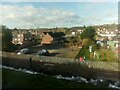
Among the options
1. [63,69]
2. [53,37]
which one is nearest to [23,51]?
[53,37]

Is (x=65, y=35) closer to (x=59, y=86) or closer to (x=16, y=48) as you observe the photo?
(x=16, y=48)

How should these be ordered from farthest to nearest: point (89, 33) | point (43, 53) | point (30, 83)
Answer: point (43, 53)
point (89, 33)
point (30, 83)

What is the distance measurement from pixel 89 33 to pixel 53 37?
66 centimetres

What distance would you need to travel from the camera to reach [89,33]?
375cm

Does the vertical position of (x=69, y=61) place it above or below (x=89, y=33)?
below

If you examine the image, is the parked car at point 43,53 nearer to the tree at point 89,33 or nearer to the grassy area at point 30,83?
the tree at point 89,33

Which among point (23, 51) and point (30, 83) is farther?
point (23, 51)

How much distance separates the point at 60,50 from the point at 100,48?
71cm

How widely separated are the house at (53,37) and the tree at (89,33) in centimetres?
37

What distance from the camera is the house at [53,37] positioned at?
376 centimetres

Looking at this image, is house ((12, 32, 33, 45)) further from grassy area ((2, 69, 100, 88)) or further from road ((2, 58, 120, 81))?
grassy area ((2, 69, 100, 88))

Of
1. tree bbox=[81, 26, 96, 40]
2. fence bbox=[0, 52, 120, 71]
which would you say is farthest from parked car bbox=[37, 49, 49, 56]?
tree bbox=[81, 26, 96, 40]

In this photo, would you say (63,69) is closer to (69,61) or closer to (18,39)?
(69,61)

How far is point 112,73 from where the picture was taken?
135 inches
